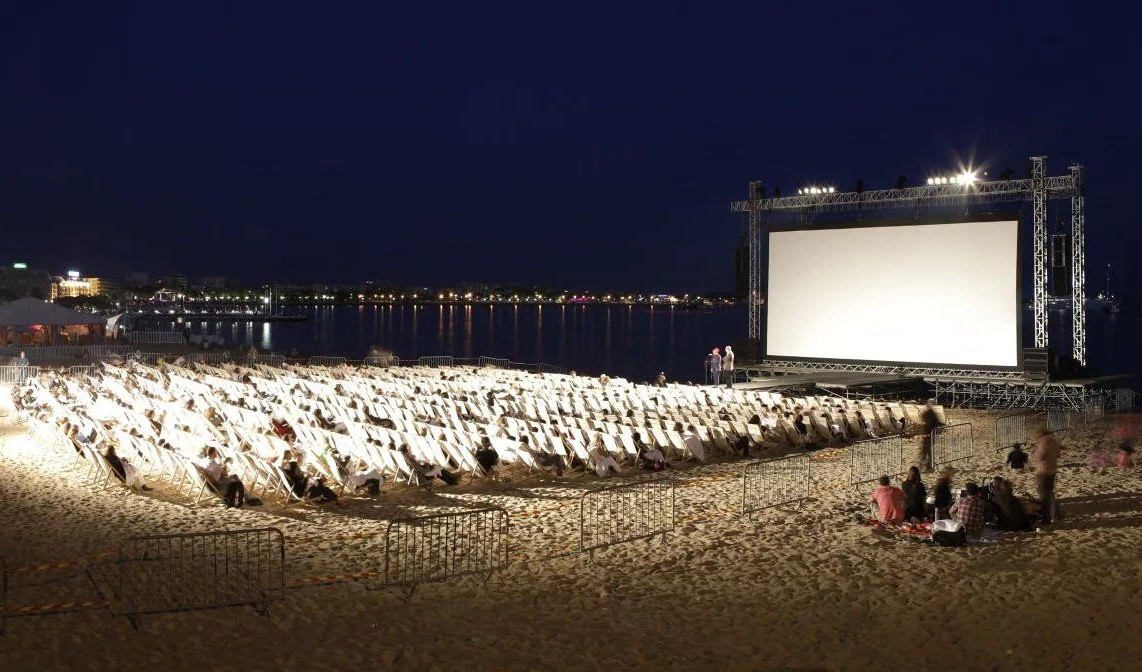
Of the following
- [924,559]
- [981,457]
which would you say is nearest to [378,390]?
[981,457]

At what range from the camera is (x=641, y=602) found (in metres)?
6.37

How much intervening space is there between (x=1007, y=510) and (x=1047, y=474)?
1.84 ft

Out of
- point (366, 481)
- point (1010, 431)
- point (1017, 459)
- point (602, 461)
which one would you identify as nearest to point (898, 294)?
point (1010, 431)

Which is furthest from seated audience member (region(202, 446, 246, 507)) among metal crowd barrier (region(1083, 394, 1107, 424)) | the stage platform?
the stage platform

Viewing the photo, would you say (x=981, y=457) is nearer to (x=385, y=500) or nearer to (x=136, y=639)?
(x=385, y=500)

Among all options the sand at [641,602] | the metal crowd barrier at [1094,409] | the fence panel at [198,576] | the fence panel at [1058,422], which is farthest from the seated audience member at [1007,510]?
the metal crowd barrier at [1094,409]

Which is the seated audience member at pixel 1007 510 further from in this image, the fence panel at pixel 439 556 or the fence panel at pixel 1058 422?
the fence panel at pixel 1058 422

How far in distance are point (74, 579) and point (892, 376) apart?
22671mm

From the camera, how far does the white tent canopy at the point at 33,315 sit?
3198 centimetres

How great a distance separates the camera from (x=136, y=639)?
18.0 ft

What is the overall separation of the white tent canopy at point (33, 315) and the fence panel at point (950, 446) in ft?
102

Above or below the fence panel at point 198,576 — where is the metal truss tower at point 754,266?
above

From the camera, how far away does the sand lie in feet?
17.4

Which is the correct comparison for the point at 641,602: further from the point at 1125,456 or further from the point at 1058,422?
the point at 1058,422
